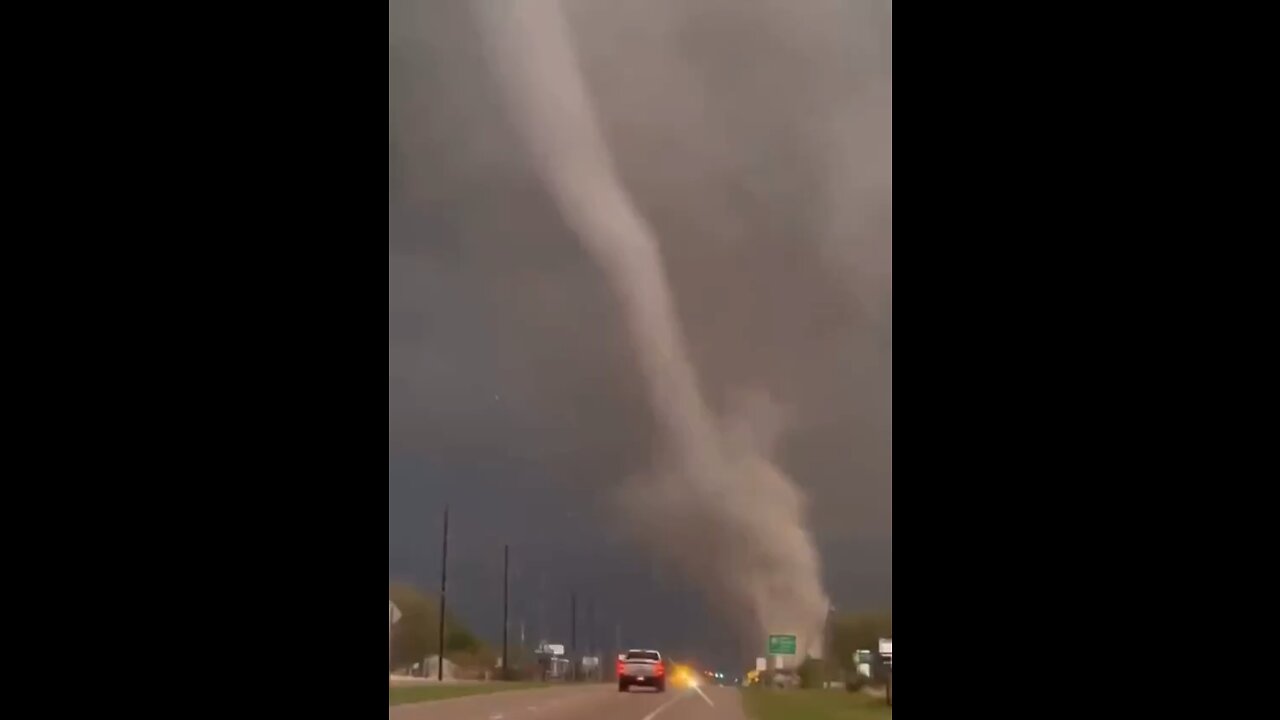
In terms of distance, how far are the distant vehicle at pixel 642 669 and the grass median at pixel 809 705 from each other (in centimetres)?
57

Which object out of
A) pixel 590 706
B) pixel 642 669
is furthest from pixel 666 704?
pixel 590 706

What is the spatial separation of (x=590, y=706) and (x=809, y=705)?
2.39 m

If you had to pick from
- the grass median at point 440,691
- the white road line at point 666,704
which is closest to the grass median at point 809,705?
the white road line at point 666,704

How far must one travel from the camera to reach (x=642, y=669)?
7.94 meters

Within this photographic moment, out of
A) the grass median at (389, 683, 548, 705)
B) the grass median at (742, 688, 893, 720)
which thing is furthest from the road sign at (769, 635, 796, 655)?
the grass median at (389, 683, 548, 705)

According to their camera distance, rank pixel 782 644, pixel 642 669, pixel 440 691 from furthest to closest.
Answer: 1. pixel 440 691
2. pixel 642 669
3. pixel 782 644

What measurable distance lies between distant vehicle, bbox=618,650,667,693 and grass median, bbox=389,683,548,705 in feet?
1.84

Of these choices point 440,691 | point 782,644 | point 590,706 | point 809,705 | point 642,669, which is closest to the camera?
point 782,644

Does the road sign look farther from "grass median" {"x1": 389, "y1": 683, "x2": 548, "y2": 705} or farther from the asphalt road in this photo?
"grass median" {"x1": 389, "y1": 683, "x2": 548, "y2": 705}

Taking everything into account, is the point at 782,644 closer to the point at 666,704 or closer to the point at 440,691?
the point at 666,704

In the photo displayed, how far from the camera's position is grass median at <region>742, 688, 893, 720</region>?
24.8 ft
